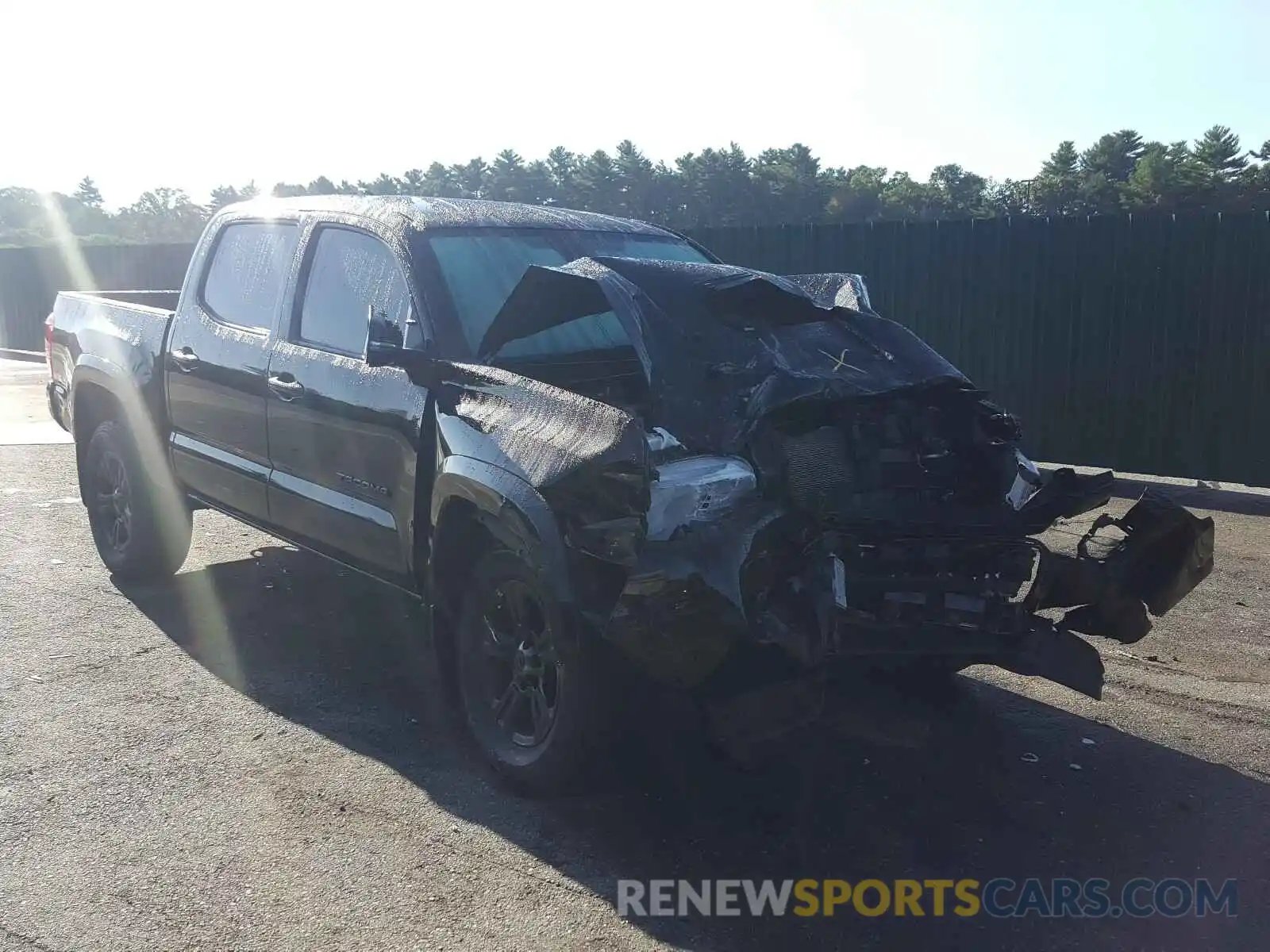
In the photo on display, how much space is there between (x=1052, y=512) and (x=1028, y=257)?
768 centimetres

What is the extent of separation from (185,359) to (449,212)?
5.94ft

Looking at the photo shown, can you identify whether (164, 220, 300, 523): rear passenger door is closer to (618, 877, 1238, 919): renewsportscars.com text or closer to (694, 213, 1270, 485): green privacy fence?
(618, 877, 1238, 919): renewsportscars.com text

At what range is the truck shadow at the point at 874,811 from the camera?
10.7 feet

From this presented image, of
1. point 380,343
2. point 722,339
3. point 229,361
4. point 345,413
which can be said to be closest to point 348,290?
point 345,413

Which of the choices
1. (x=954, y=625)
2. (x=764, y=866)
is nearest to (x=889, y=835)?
(x=764, y=866)

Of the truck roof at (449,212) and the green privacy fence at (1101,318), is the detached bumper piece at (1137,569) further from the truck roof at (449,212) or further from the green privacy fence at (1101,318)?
the green privacy fence at (1101,318)

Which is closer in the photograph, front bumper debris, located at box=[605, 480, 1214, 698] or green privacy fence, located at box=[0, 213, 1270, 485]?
front bumper debris, located at box=[605, 480, 1214, 698]

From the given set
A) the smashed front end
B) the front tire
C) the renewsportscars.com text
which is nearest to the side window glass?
the smashed front end

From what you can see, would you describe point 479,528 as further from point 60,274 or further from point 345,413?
point 60,274

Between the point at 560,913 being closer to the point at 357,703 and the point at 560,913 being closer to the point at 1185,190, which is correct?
the point at 357,703

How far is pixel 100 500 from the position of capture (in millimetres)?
6805

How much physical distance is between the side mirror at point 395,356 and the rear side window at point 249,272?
1291 millimetres

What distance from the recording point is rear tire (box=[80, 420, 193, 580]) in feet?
21.1

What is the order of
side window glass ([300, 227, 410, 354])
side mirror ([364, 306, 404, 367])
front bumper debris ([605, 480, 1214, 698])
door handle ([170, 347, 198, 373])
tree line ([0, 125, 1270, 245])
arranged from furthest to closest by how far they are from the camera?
tree line ([0, 125, 1270, 245])
door handle ([170, 347, 198, 373])
side window glass ([300, 227, 410, 354])
side mirror ([364, 306, 404, 367])
front bumper debris ([605, 480, 1214, 698])
